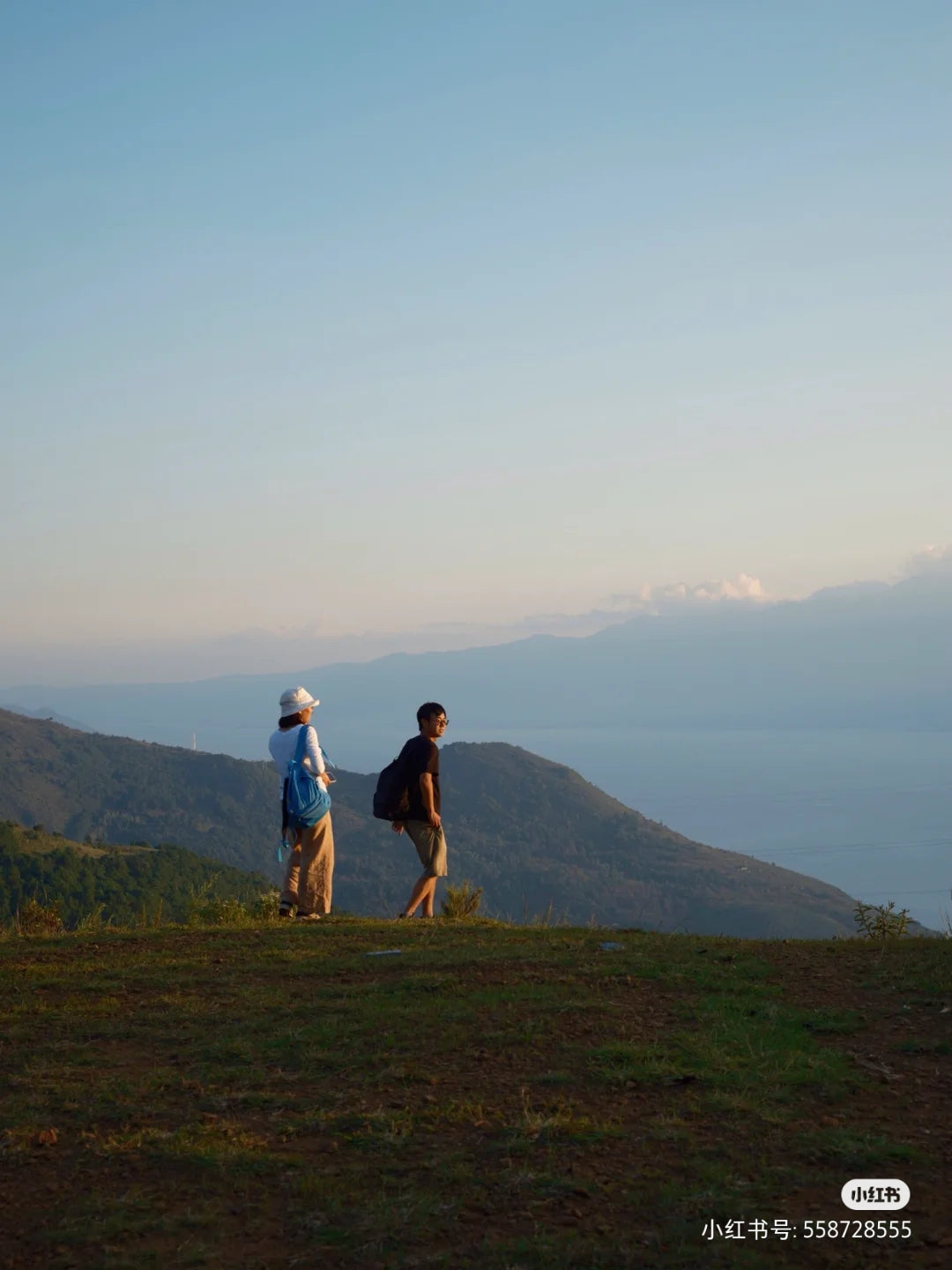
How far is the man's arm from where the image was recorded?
1078 centimetres

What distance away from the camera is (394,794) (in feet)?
35.3

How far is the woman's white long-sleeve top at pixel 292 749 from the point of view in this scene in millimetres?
10445

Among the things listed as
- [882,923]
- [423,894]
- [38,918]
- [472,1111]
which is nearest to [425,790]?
[423,894]

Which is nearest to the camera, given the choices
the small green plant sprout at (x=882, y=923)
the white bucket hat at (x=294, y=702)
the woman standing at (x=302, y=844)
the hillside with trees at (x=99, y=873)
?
the small green plant sprout at (x=882, y=923)

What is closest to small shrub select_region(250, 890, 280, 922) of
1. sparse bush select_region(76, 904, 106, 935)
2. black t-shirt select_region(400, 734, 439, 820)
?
sparse bush select_region(76, 904, 106, 935)

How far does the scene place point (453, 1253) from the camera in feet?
11.6

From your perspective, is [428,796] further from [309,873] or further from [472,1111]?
[472,1111]

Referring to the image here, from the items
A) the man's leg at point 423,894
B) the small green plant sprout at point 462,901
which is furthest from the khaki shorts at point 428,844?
the small green plant sprout at point 462,901

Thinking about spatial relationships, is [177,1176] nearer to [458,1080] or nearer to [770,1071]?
[458,1080]

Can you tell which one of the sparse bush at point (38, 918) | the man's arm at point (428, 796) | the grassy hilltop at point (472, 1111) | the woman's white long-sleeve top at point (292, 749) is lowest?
the sparse bush at point (38, 918)

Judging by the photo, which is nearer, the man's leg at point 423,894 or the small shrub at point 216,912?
the small shrub at point 216,912

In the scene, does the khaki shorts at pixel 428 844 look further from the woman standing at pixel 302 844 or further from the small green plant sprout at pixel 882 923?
the small green plant sprout at pixel 882 923

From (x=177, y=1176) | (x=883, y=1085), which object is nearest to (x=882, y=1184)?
(x=883, y=1085)

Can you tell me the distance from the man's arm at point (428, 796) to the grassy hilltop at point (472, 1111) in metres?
3.04
